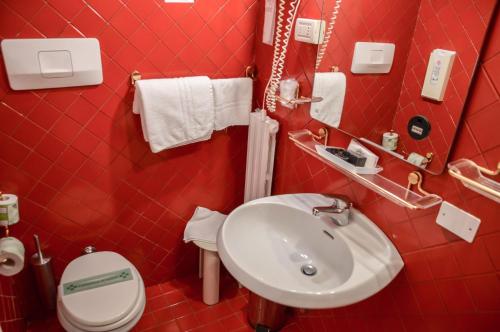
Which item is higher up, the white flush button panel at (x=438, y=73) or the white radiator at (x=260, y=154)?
the white flush button panel at (x=438, y=73)

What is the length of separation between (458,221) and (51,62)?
158cm

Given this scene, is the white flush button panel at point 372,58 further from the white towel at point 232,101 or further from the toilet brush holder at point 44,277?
the toilet brush holder at point 44,277

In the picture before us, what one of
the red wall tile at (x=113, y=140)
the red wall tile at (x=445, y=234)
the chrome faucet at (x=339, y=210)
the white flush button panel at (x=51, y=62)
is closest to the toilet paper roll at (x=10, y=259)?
the red wall tile at (x=113, y=140)

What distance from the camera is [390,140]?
3.95 feet

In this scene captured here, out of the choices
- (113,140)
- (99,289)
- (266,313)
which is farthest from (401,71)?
(99,289)

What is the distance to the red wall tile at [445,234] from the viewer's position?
0.94 metres

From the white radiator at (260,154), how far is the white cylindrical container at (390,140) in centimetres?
63

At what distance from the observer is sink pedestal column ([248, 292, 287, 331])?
190 centimetres

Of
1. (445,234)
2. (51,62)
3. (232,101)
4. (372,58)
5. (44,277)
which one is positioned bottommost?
(44,277)

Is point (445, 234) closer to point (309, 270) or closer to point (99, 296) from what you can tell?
point (309, 270)

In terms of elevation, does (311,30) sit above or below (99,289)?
above

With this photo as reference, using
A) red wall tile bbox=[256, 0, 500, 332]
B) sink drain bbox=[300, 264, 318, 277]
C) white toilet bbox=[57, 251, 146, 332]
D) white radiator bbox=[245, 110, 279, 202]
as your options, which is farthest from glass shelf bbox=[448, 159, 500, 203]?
white toilet bbox=[57, 251, 146, 332]

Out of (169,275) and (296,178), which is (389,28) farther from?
(169,275)

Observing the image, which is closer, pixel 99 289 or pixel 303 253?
pixel 303 253
